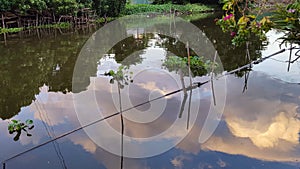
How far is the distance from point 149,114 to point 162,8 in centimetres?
1964


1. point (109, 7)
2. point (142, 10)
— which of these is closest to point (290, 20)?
point (109, 7)

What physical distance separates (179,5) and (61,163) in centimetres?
2276

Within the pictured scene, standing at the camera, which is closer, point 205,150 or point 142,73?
point 205,150

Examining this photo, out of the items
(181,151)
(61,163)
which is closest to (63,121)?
(61,163)

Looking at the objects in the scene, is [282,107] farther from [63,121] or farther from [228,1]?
[63,121]

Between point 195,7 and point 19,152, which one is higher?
point 195,7

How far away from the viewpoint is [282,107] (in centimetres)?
471

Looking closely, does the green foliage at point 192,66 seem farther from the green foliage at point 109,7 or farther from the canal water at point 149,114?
the green foliage at point 109,7

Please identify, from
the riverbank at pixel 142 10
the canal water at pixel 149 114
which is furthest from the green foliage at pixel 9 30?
the canal water at pixel 149 114

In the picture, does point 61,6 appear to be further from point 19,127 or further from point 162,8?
point 19,127

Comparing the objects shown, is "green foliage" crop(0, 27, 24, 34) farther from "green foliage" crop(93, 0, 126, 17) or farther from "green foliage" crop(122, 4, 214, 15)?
"green foliage" crop(122, 4, 214, 15)

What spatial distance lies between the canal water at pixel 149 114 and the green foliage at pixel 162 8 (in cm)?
1442

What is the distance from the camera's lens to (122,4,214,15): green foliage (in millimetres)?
22027

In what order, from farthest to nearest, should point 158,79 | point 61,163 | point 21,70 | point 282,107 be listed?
point 21,70, point 158,79, point 282,107, point 61,163
